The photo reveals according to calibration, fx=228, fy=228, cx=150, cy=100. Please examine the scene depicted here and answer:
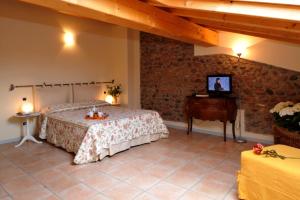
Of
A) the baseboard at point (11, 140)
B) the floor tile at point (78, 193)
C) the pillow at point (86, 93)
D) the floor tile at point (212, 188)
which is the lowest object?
the floor tile at point (78, 193)

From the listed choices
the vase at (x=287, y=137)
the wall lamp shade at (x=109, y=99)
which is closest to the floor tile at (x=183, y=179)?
the vase at (x=287, y=137)

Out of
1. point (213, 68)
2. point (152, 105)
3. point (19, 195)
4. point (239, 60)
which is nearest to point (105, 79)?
Result: point (152, 105)

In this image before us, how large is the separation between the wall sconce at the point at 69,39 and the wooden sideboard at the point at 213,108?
302 centimetres

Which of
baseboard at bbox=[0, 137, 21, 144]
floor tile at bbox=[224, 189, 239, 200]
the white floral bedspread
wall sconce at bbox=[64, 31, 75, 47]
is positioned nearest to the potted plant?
the white floral bedspread

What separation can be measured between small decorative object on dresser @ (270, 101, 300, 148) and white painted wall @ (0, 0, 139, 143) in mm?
4051

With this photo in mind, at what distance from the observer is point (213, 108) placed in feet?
14.9

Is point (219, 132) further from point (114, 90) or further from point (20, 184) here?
point (20, 184)

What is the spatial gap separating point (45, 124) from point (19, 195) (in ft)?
6.98

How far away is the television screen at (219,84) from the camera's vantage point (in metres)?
4.57

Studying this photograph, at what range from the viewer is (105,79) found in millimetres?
6188

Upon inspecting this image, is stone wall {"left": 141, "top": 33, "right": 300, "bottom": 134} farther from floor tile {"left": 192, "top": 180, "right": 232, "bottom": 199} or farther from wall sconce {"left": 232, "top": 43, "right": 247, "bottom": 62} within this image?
floor tile {"left": 192, "top": 180, "right": 232, "bottom": 199}

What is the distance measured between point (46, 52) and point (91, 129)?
250 centimetres

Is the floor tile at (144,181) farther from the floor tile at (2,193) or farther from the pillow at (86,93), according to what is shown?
the pillow at (86,93)

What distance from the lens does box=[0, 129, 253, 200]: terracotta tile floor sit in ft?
8.51
